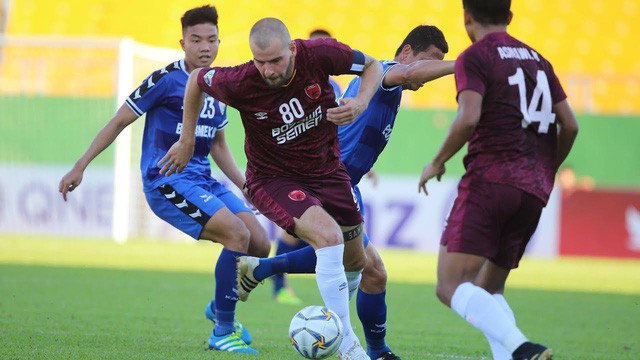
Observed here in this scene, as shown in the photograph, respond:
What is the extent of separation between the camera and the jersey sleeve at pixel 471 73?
508cm

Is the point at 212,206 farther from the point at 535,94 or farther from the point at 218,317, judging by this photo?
the point at 535,94

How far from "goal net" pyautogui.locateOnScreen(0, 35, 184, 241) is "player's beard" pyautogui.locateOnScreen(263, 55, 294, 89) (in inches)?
529

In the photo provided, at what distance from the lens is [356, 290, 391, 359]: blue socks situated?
22.4 ft

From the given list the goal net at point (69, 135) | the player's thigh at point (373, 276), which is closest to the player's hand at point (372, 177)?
the player's thigh at point (373, 276)

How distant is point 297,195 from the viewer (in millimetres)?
6199

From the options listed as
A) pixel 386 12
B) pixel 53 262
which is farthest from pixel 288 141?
pixel 386 12

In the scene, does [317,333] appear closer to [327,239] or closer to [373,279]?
[327,239]

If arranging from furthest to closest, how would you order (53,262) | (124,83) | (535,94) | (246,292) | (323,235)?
1. (124,83)
2. (53,262)
3. (246,292)
4. (323,235)
5. (535,94)

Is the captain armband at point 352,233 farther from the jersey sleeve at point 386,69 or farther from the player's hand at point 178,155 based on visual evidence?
the player's hand at point 178,155

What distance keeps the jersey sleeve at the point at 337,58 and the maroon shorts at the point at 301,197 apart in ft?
2.21

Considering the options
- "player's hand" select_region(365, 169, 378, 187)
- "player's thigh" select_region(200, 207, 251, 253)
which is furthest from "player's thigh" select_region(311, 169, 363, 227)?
"player's hand" select_region(365, 169, 378, 187)

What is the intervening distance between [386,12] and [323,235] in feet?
60.9

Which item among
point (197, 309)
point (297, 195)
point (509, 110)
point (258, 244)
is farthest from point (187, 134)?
point (197, 309)

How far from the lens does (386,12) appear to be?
24.0 meters
